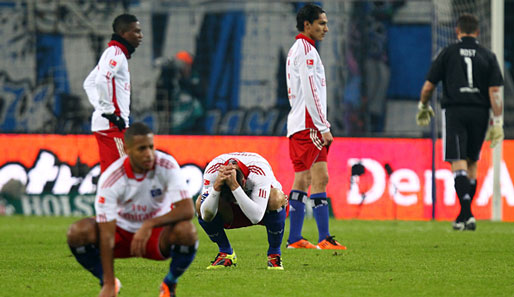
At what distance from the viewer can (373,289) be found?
219 inches

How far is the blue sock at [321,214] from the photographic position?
838cm

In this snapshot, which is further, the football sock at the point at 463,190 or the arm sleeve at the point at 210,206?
the football sock at the point at 463,190

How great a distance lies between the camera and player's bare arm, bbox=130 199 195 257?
479cm

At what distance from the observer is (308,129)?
8.38 meters

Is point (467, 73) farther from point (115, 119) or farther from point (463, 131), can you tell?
point (115, 119)

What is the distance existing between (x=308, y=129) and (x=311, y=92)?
1.13ft

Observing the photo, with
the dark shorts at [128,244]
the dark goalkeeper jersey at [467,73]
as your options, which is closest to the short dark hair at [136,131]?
the dark shorts at [128,244]

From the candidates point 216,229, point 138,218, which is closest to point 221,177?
point 216,229

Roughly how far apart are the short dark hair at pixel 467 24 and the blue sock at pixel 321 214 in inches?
129

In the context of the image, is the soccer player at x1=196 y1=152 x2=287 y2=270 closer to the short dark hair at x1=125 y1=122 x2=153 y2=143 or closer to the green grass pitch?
the green grass pitch

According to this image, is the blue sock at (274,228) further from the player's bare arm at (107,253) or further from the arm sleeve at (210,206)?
the player's bare arm at (107,253)

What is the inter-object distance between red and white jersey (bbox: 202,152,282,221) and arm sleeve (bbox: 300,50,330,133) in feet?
5.36

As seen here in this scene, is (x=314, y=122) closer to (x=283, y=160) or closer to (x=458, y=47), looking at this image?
(x=458, y=47)

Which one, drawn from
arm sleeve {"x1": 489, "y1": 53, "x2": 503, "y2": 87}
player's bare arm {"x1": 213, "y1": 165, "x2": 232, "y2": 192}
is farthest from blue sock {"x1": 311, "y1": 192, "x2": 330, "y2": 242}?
arm sleeve {"x1": 489, "y1": 53, "x2": 503, "y2": 87}
